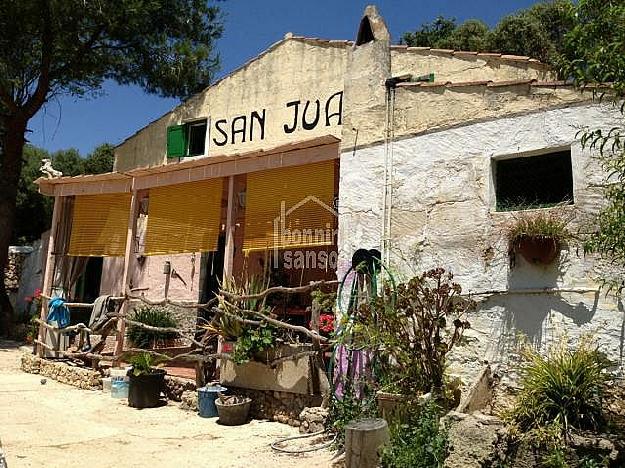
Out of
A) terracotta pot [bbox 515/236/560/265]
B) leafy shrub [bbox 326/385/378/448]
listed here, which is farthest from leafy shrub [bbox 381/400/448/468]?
terracotta pot [bbox 515/236/560/265]

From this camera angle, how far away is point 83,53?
16578 millimetres

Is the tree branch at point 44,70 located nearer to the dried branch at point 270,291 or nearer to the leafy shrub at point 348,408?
the dried branch at point 270,291

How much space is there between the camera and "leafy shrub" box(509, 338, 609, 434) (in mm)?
4609

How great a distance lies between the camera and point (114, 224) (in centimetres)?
1179

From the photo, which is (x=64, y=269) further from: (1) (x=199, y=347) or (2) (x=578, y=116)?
(2) (x=578, y=116)

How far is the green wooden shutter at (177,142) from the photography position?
14844 millimetres

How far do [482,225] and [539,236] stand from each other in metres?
0.73

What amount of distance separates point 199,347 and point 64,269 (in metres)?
5.21

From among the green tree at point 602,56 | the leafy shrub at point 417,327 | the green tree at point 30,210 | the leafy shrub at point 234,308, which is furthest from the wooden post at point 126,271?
the green tree at point 30,210

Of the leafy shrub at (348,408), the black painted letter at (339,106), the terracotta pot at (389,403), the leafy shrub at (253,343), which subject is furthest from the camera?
the black painted letter at (339,106)

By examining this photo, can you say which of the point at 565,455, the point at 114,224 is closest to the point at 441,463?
the point at 565,455

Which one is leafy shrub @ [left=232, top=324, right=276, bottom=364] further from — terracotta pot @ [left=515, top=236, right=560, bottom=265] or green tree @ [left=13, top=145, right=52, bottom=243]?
green tree @ [left=13, top=145, right=52, bottom=243]

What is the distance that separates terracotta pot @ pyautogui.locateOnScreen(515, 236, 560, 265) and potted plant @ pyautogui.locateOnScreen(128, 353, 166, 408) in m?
6.37

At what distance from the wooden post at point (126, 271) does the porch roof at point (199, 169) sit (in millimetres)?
403
